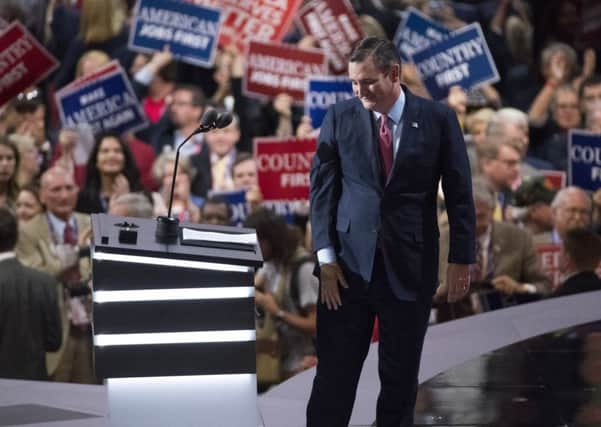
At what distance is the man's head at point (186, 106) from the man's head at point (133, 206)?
50.7 inches

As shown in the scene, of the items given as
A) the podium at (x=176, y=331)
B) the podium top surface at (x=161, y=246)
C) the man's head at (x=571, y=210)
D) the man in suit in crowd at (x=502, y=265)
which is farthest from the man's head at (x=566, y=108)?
the podium at (x=176, y=331)

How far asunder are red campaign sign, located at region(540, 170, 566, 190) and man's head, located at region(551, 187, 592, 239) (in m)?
0.29

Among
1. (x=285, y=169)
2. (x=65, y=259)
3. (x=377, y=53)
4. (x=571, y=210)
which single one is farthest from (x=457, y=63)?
(x=377, y=53)

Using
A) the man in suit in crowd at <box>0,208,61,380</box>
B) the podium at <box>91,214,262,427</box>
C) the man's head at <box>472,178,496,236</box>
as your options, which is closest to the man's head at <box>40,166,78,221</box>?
the man in suit in crowd at <box>0,208,61,380</box>

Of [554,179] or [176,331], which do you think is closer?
[176,331]

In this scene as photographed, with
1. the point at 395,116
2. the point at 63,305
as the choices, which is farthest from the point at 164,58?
the point at 395,116

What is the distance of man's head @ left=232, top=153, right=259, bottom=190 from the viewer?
9141mm

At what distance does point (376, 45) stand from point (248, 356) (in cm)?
105

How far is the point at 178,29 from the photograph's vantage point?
9.52 m

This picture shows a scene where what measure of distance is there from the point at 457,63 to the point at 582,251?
2.05 metres

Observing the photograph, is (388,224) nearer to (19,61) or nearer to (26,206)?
(26,206)

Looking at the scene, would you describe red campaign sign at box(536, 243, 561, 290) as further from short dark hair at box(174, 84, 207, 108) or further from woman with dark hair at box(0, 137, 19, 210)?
woman with dark hair at box(0, 137, 19, 210)

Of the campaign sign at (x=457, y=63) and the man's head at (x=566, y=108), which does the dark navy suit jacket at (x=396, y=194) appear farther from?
the man's head at (x=566, y=108)

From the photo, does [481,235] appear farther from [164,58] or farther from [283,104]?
[164,58]
